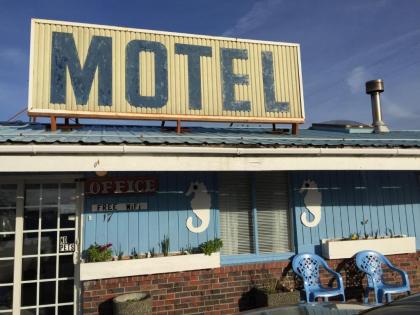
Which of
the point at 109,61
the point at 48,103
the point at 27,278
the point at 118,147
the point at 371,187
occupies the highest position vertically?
the point at 109,61

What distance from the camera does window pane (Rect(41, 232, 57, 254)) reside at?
623cm

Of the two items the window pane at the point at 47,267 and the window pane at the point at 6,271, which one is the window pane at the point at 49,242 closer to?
the window pane at the point at 47,267

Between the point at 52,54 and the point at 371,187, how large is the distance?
Answer: 6.54 m

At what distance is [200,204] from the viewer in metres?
6.77

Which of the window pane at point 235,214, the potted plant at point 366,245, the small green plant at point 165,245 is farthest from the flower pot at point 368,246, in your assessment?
the small green plant at point 165,245

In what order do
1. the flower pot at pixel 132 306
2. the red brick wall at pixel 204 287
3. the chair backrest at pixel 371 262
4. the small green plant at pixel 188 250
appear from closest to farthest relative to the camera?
the flower pot at pixel 132 306 → the red brick wall at pixel 204 287 → the small green plant at pixel 188 250 → the chair backrest at pixel 371 262

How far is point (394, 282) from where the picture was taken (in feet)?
24.3

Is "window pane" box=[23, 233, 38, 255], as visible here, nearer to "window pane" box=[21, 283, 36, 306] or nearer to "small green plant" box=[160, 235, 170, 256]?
"window pane" box=[21, 283, 36, 306]

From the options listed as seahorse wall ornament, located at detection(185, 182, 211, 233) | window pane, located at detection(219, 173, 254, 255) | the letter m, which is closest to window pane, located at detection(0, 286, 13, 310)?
seahorse wall ornament, located at detection(185, 182, 211, 233)

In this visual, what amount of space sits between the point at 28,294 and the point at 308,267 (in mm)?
4641

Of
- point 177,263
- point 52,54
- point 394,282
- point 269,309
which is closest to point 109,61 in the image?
point 52,54

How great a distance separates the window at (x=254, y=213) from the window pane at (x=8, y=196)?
342 centimetres

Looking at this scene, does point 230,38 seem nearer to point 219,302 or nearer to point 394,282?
point 219,302

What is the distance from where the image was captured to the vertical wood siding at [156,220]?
627cm
